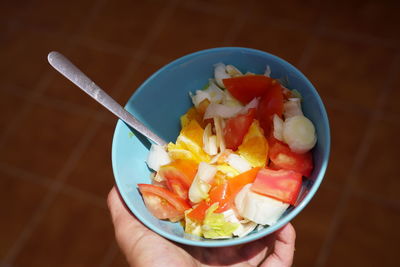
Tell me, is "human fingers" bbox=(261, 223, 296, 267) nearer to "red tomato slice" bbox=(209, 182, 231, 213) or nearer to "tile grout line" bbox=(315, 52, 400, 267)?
"red tomato slice" bbox=(209, 182, 231, 213)

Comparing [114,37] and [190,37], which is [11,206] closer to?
[114,37]

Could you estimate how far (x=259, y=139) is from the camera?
3.46ft

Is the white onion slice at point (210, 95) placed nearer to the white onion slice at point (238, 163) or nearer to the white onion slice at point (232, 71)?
the white onion slice at point (232, 71)

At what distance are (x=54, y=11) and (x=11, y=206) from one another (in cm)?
120

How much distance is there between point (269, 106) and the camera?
43.5 inches

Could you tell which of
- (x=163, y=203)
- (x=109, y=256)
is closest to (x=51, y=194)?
(x=109, y=256)

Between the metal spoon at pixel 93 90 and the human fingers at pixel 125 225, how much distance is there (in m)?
0.18

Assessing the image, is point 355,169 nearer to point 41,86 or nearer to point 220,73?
point 220,73

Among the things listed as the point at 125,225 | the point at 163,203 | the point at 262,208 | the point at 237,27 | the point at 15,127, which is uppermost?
the point at 237,27

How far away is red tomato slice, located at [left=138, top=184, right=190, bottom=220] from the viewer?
108cm

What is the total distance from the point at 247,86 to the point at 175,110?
204mm

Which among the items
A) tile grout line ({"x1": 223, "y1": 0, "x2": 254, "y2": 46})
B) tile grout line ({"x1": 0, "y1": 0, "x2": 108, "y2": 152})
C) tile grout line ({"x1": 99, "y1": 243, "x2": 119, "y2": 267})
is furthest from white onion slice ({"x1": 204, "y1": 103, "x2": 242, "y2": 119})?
tile grout line ({"x1": 0, "y1": 0, "x2": 108, "y2": 152})

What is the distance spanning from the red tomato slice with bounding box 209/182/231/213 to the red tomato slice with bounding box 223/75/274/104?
0.24 meters

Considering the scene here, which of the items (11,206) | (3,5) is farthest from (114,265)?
(3,5)
